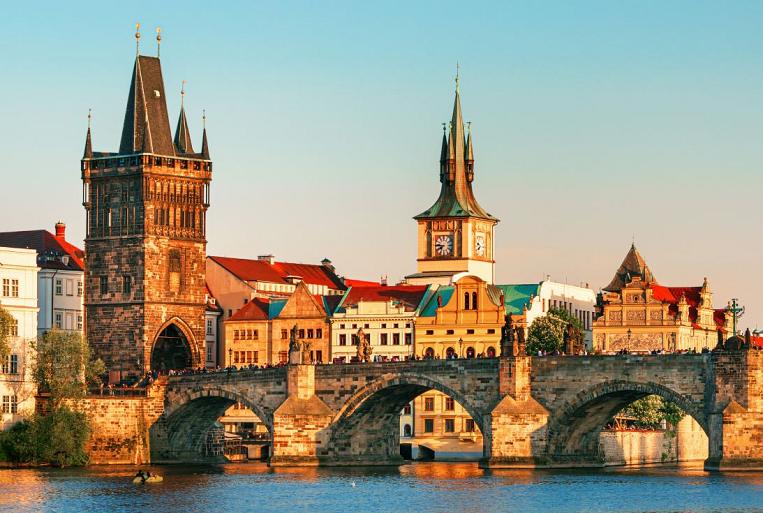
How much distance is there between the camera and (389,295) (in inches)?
7357

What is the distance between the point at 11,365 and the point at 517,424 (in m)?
32.6

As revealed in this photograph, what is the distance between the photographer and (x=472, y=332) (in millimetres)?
182625

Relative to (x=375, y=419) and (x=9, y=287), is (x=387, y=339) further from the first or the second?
(x=9, y=287)

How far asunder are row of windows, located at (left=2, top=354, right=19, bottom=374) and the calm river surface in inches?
319

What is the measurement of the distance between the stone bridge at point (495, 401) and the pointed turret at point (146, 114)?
16.9 m

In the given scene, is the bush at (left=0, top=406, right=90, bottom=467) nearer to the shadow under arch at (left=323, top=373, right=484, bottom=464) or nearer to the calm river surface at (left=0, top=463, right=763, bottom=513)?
the calm river surface at (left=0, top=463, right=763, bottom=513)

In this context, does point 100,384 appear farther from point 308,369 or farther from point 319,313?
point 319,313

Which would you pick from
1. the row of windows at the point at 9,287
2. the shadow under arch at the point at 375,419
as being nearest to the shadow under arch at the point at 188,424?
the shadow under arch at the point at 375,419

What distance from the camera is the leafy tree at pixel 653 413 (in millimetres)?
166125

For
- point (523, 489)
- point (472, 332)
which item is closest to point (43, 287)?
point (472, 332)

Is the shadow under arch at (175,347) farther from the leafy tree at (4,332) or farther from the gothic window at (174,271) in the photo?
the leafy tree at (4,332)

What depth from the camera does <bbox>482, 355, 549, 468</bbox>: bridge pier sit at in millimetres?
139125

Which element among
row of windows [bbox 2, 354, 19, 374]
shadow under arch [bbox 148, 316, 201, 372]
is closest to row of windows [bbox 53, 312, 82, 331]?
shadow under arch [bbox 148, 316, 201, 372]

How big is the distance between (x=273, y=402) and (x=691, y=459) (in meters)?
33.0
